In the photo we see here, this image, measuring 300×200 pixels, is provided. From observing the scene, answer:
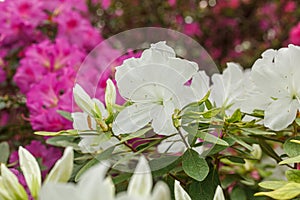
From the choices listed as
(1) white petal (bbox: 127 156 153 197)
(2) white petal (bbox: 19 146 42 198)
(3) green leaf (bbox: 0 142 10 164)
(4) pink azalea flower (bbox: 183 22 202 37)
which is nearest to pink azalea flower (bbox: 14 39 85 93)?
(3) green leaf (bbox: 0 142 10 164)

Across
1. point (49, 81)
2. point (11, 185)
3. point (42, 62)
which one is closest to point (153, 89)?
point (11, 185)

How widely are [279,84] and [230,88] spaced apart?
14 centimetres

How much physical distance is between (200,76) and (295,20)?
176cm

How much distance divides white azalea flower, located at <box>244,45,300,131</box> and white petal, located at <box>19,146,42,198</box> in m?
0.34

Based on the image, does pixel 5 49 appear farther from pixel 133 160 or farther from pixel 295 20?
pixel 295 20

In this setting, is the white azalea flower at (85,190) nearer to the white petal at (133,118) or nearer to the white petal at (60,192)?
the white petal at (60,192)

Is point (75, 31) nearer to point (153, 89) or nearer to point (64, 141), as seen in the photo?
point (64, 141)

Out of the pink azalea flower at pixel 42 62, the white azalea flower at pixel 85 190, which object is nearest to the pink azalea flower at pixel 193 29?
the pink azalea flower at pixel 42 62

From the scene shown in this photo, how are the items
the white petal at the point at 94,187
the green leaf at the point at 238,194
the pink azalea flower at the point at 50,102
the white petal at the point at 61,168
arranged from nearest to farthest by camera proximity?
the white petal at the point at 94,187, the white petal at the point at 61,168, the green leaf at the point at 238,194, the pink azalea flower at the point at 50,102

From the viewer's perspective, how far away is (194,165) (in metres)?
0.73

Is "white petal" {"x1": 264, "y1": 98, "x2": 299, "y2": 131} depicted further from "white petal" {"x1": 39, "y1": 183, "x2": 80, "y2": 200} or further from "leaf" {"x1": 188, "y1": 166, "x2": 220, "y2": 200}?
"white petal" {"x1": 39, "y1": 183, "x2": 80, "y2": 200}

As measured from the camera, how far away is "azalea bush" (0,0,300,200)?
594mm

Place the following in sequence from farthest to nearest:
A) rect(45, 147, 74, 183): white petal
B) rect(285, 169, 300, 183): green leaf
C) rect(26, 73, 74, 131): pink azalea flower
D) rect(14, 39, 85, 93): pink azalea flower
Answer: rect(14, 39, 85, 93): pink azalea flower
rect(26, 73, 74, 131): pink azalea flower
rect(285, 169, 300, 183): green leaf
rect(45, 147, 74, 183): white petal

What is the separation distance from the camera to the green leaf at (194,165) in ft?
2.33
